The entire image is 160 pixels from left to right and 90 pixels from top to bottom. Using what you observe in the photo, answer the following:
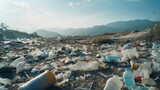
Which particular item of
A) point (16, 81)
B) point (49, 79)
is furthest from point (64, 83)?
point (16, 81)

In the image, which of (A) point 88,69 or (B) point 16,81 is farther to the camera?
(A) point 88,69

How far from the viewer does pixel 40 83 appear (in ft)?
9.59

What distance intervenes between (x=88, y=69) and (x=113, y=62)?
0.88 metres

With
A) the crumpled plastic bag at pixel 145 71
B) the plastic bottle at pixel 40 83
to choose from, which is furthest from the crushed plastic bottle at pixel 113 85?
the plastic bottle at pixel 40 83

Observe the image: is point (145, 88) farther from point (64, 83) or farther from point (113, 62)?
point (113, 62)

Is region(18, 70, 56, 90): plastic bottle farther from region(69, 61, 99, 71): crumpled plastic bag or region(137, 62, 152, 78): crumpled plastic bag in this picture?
region(137, 62, 152, 78): crumpled plastic bag

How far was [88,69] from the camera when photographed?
4.08m

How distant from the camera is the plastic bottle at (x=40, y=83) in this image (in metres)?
2.81

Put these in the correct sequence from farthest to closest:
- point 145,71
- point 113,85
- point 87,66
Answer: point 87,66 → point 145,71 → point 113,85

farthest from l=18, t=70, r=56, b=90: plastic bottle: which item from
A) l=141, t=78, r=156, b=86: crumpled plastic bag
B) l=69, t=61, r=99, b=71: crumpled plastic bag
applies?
l=141, t=78, r=156, b=86: crumpled plastic bag

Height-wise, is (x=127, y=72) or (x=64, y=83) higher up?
(x=127, y=72)

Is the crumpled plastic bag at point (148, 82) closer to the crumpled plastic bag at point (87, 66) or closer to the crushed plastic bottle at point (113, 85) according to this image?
the crushed plastic bottle at point (113, 85)

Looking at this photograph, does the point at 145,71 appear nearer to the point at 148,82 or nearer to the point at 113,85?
the point at 148,82

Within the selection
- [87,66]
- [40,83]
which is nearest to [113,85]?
[40,83]
